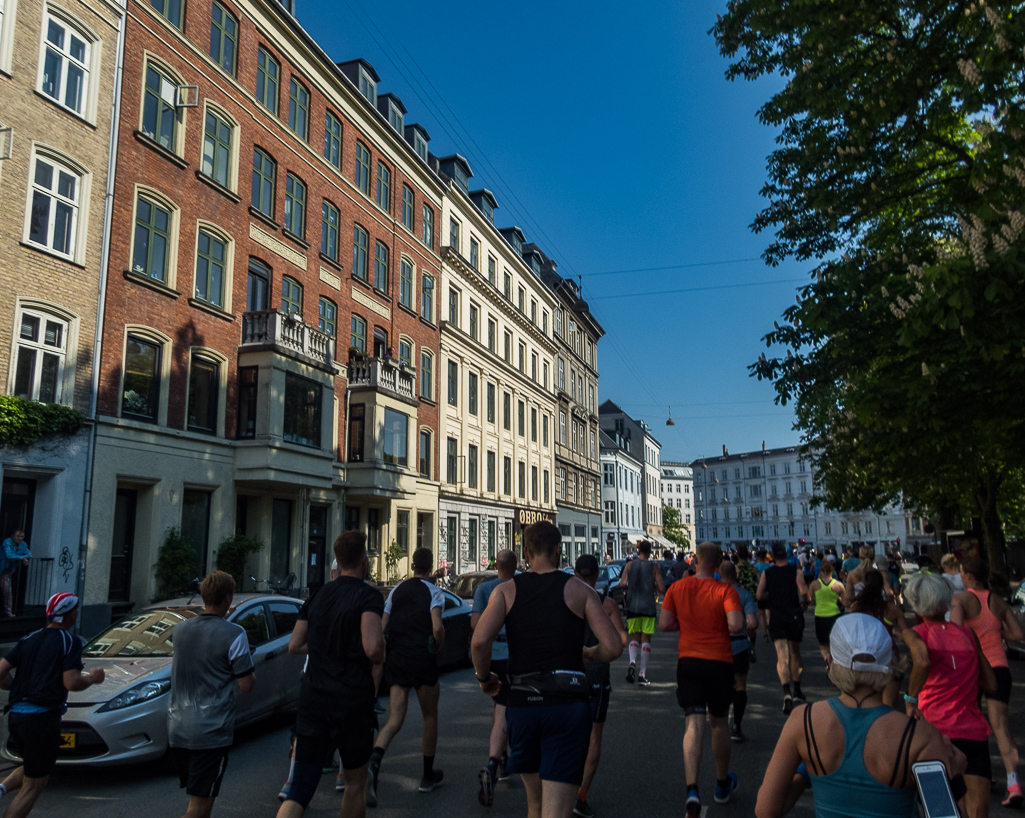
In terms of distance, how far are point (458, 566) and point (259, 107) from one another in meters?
21.3

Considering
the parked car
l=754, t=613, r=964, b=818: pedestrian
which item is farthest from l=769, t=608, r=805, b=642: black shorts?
l=754, t=613, r=964, b=818: pedestrian

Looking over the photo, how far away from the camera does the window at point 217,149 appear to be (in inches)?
840

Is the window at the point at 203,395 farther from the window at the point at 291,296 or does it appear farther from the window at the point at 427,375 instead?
the window at the point at 427,375

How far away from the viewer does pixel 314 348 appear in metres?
23.8

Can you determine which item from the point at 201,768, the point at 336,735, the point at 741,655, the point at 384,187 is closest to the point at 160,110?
the point at 384,187

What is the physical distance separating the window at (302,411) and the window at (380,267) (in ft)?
24.3

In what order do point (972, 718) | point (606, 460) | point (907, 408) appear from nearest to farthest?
point (972, 718) < point (907, 408) < point (606, 460)

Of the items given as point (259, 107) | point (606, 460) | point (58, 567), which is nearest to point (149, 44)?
point (259, 107)

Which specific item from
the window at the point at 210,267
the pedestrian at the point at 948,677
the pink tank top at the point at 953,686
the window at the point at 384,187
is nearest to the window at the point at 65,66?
the window at the point at 210,267

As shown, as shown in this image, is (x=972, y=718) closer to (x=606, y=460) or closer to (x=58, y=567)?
(x=58, y=567)

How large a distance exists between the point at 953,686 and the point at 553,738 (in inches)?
105

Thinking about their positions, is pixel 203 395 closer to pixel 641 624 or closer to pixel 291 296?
pixel 291 296

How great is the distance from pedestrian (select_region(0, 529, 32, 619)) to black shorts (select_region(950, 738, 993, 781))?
15612 mm

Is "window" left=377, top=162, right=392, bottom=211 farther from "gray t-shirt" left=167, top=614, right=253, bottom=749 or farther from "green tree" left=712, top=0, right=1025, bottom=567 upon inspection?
"gray t-shirt" left=167, top=614, right=253, bottom=749
